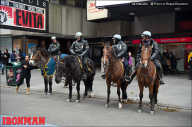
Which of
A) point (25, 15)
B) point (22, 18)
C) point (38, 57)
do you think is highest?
point (25, 15)

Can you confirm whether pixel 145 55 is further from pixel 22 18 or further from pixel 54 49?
pixel 22 18

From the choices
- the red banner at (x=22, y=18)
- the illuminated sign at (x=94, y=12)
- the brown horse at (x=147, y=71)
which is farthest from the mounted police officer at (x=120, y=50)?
the illuminated sign at (x=94, y=12)

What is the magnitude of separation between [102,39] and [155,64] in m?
17.4

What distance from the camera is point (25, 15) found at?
527 inches

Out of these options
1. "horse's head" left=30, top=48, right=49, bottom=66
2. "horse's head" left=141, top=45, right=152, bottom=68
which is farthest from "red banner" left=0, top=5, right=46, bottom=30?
"horse's head" left=141, top=45, right=152, bottom=68

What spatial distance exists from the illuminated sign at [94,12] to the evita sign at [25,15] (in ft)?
27.8

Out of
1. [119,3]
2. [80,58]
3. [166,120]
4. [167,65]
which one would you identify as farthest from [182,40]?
[166,120]

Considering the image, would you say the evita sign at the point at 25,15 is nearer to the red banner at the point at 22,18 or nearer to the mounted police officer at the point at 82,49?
the red banner at the point at 22,18

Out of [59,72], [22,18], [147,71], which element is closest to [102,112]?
[147,71]

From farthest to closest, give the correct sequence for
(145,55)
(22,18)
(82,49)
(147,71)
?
(22,18) < (82,49) < (147,71) < (145,55)

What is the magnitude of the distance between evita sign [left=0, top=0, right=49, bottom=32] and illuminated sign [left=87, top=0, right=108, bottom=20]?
8.49 metres

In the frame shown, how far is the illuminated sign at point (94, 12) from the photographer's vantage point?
21891 mm

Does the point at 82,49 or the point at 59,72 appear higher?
the point at 82,49

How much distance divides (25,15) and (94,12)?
10.4m
